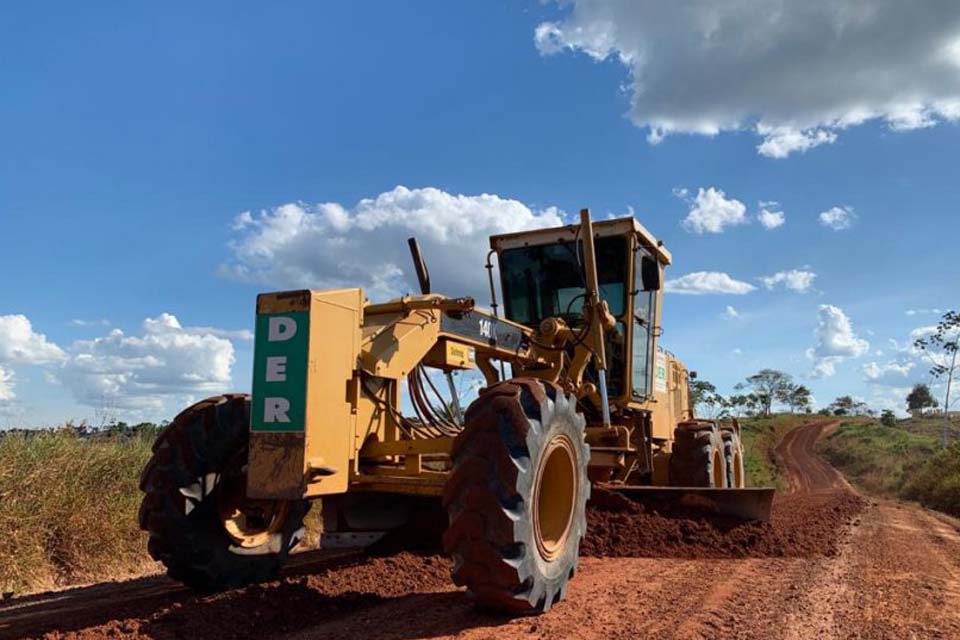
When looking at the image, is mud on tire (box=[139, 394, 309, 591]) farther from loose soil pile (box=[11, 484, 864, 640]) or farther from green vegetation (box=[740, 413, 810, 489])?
green vegetation (box=[740, 413, 810, 489])

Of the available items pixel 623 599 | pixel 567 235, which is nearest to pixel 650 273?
pixel 567 235

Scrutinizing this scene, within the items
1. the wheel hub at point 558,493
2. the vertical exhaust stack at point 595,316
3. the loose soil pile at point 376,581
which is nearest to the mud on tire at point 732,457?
the loose soil pile at point 376,581

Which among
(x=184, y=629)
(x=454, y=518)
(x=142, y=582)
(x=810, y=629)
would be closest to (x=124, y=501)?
(x=142, y=582)

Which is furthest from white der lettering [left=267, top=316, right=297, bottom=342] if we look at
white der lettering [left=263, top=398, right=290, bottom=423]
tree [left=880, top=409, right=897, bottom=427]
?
tree [left=880, top=409, right=897, bottom=427]

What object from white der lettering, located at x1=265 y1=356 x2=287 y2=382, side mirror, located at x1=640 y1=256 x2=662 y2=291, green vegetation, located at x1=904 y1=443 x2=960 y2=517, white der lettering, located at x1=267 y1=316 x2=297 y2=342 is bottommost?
green vegetation, located at x1=904 y1=443 x2=960 y2=517

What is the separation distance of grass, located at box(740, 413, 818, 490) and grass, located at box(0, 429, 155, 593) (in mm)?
18123

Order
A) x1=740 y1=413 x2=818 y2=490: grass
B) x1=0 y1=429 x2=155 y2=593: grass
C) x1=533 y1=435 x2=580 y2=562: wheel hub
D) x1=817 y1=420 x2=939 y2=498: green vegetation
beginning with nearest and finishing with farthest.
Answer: x1=533 y1=435 x2=580 y2=562: wheel hub → x1=0 y1=429 x2=155 y2=593: grass → x1=817 y1=420 x2=939 y2=498: green vegetation → x1=740 y1=413 x2=818 y2=490: grass

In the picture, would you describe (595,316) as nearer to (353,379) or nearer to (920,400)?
(353,379)

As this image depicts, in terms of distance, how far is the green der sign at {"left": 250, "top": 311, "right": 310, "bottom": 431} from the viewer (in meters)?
4.65

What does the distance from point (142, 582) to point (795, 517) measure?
812 centimetres

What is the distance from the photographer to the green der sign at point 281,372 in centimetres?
465

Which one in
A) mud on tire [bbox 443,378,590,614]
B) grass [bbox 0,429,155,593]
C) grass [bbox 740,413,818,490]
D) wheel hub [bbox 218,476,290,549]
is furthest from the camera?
grass [bbox 740,413,818,490]

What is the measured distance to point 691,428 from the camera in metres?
10.1

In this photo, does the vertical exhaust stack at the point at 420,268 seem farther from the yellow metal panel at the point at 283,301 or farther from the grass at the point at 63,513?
the grass at the point at 63,513
